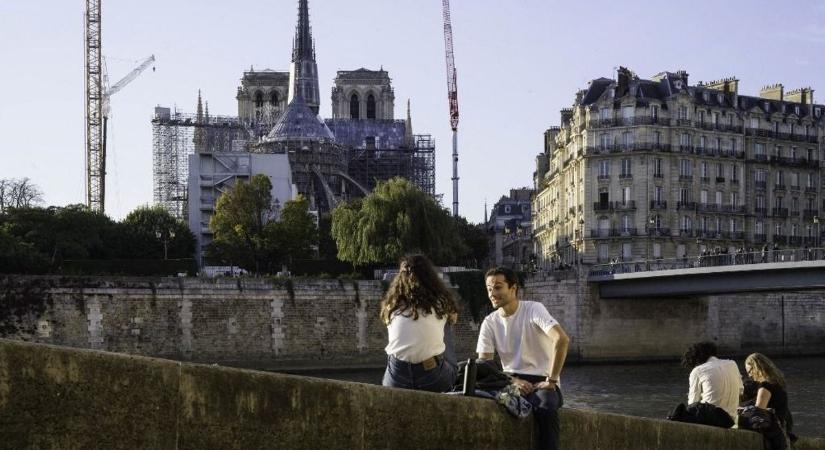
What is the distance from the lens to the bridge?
5088 cm

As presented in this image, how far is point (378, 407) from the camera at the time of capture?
8.59 metres

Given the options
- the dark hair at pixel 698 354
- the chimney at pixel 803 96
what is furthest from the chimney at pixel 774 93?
the dark hair at pixel 698 354

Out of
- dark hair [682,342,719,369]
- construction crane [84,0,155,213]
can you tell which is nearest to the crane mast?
construction crane [84,0,155,213]

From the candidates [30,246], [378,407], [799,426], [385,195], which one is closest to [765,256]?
[385,195]

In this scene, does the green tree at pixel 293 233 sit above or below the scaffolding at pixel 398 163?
below

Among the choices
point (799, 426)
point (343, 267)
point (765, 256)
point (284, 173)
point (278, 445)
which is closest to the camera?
point (278, 445)

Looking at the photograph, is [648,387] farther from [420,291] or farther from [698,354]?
[420,291]

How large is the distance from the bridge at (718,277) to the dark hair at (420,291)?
4142 cm

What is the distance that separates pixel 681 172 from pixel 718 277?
2157 cm

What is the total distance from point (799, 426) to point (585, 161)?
151 ft

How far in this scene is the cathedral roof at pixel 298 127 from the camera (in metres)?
112

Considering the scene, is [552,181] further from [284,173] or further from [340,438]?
[340,438]

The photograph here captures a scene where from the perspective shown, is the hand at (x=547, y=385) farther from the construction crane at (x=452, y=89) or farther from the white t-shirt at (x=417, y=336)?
the construction crane at (x=452, y=89)

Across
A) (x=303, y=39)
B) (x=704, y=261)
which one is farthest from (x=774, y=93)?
(x=303, y=39)
